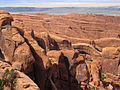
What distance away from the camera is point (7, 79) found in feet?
39.2

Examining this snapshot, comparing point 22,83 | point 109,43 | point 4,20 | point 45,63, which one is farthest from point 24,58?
point 109,43

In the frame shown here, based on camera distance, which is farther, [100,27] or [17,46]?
[100,27]

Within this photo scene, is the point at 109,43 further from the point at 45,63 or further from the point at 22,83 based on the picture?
the point at 22,83

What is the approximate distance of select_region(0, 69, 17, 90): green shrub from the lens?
1173 cm

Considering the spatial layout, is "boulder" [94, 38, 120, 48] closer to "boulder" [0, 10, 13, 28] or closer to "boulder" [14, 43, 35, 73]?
"boulder" [0, 10, 13, 28]

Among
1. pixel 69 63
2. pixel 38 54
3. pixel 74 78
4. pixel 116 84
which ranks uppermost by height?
pixel 38 54

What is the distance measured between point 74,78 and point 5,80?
39.8ft

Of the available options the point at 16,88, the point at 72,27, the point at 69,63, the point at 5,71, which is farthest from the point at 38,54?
the point at 72,27

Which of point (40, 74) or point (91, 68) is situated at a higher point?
A: point (40, 74)

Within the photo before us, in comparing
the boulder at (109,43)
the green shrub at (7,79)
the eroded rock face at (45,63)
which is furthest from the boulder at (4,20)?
the boulder at (109,43)

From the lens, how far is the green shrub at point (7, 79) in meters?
11.7

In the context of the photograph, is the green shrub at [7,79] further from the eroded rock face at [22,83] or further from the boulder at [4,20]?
the boulder at [4,20]

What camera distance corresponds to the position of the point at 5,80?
11.9 m

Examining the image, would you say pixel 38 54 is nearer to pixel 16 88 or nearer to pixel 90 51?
pixel 16 88
